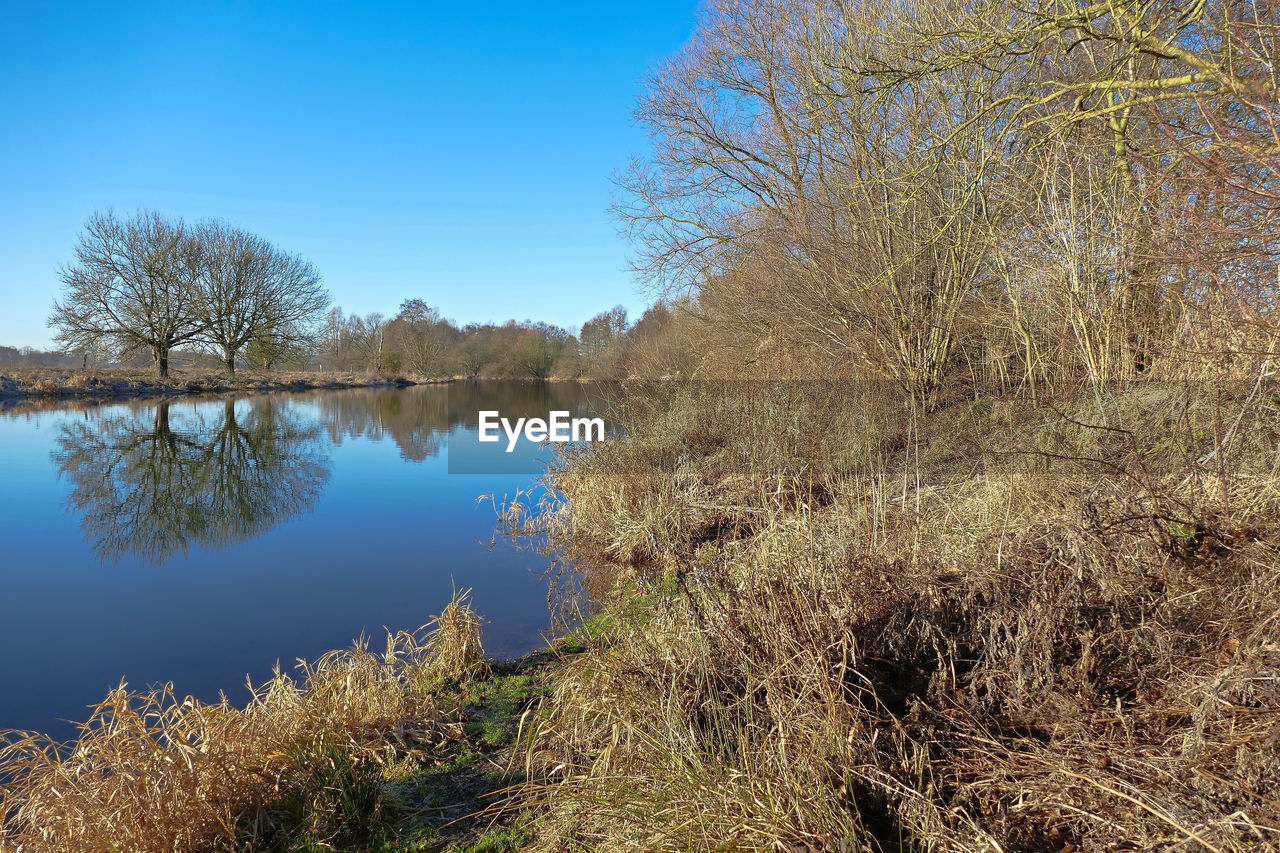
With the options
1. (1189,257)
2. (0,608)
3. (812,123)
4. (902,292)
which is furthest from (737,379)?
(0,608)

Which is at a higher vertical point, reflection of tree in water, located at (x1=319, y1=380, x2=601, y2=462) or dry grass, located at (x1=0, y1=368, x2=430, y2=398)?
dry grass, located at (x1=0, y1=368, x2=430, y2=398)

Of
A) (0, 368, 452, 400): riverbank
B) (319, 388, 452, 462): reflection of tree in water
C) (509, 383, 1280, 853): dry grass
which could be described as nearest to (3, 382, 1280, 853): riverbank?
(509, 383, 1280, 853): dry grass

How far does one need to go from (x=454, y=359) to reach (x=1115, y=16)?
47986 millimetres

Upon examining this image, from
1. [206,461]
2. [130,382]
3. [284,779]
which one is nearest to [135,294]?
[130,382]

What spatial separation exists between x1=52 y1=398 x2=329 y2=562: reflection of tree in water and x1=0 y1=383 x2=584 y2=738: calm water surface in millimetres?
47

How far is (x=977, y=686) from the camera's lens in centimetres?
224

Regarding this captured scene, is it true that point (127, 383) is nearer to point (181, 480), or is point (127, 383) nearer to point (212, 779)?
point (181, 480)

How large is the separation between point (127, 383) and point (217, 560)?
24.9 metres

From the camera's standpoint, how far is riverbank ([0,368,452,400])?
76.7 ft

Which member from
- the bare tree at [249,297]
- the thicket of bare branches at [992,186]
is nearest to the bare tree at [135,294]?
the bare tree at [249,297]

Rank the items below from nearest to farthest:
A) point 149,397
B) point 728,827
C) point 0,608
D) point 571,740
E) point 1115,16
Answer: point 728,827 → point 571,740 → point 1115,16 → point 0,608 → point 149,397

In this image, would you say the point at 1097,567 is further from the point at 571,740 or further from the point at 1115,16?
the point at 1115,16

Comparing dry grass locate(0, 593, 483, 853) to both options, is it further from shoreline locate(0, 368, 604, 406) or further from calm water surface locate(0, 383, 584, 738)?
shoreline locate(0, 368, 604, 406)

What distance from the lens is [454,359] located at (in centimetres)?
4912
